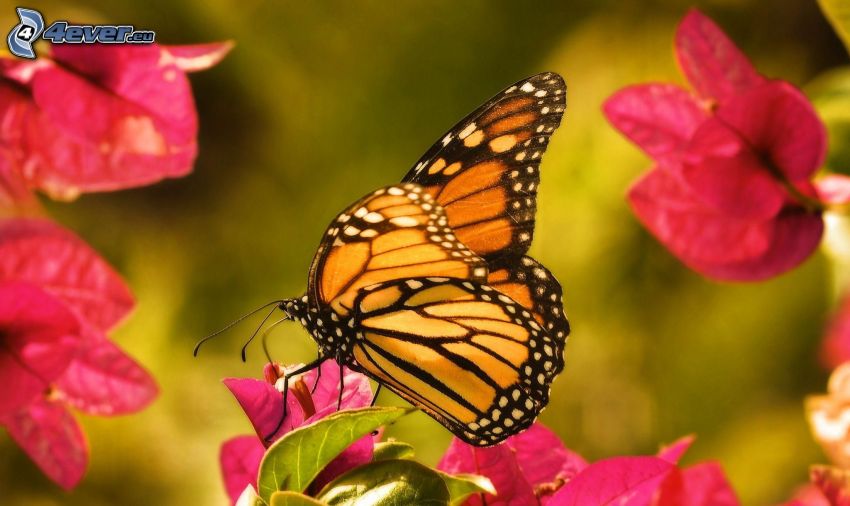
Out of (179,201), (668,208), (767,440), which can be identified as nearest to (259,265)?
(179,201)

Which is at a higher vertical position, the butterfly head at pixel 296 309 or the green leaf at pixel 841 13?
the green leaf at pixel 841 13

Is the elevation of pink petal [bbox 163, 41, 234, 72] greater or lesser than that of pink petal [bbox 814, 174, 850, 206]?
greater

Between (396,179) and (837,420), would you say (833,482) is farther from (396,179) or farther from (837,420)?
(396,179)

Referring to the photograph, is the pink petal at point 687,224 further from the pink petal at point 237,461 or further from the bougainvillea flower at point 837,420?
the pink petal at point 237,461

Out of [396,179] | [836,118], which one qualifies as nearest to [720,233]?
[836,118]

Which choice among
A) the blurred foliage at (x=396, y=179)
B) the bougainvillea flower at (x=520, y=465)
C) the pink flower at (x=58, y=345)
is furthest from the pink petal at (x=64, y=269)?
the blurred foliage at (x=396, y=179)

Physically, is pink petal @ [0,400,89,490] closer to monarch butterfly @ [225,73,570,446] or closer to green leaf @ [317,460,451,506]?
monarch butterfly @ [225,73,570,446]

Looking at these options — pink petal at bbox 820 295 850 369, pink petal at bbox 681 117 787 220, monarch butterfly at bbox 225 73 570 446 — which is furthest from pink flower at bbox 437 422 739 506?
pink petal at bbox 820 295 850 369
